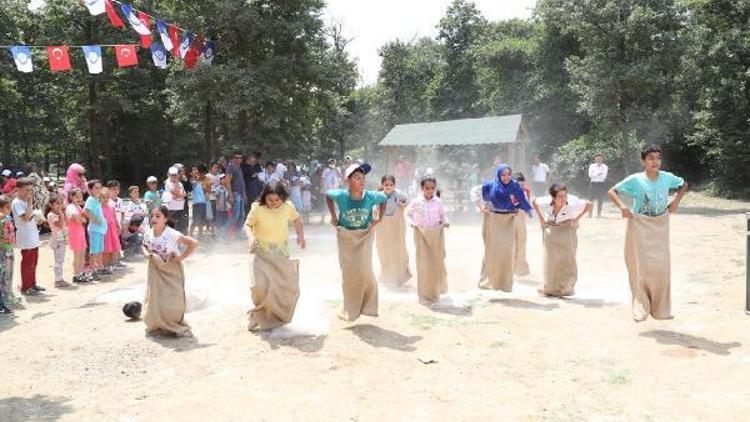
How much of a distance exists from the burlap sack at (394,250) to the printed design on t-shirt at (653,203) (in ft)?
11.6

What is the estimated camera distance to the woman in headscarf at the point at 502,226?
8.15 m

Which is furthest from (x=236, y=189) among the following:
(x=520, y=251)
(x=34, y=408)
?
(x=34, y=408)

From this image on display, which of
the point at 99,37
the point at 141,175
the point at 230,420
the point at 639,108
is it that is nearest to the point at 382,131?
the point at 141,175

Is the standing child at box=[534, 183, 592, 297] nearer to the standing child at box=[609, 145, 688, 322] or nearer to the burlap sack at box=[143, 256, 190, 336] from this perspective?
the standing child at box=[609, 145, 688, 322]

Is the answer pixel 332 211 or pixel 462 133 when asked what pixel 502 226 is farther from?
pixel 462 133

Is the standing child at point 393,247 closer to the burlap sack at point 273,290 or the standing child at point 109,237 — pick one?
the burlap sack at point 273,290

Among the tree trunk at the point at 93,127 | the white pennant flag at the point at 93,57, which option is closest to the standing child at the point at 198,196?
the white pennant flag at the point at 93,57

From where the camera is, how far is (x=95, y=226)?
32.8ft

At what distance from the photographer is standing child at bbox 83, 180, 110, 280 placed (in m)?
9.92

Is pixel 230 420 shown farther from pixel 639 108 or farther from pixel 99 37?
pixel 99 37

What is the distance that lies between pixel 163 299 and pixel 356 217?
2.23 metres

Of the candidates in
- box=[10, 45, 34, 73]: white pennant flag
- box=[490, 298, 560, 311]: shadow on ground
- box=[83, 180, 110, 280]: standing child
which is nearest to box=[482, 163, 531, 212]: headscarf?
box=[490, 298, 560, 311]: shadow on ground

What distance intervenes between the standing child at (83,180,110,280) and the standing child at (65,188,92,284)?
10 centimetres

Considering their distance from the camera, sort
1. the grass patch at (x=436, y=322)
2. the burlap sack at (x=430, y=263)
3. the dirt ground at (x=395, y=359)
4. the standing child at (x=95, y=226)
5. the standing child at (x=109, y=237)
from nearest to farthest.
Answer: the dirt ground at (x=395, y=359), the grass patch at (x=436, y=322), the burlap sack at (x=430, y=263), the standing child at (x=95, y=226), the standing child at (x=109, y=237)
